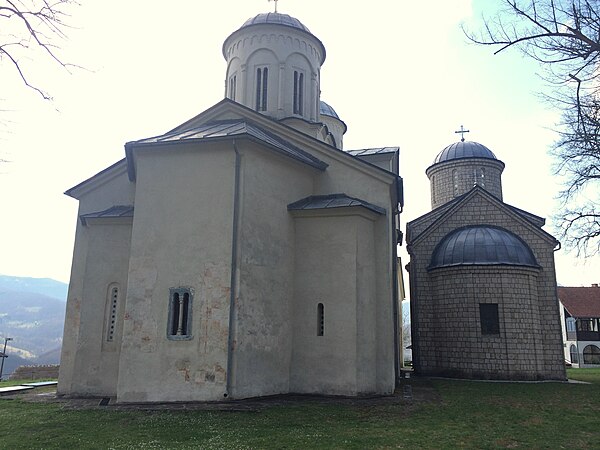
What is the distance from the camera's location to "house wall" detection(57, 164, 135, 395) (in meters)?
12.4

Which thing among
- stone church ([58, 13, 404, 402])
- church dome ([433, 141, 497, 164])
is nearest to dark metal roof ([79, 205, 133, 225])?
stone church ([58, 13, 404, 402])

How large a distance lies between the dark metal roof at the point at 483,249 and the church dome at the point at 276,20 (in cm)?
985

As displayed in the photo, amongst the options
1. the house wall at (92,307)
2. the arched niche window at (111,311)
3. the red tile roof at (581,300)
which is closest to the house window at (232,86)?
the house wall at (92,307)

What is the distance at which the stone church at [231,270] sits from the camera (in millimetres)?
10766

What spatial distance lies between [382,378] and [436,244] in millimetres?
8726

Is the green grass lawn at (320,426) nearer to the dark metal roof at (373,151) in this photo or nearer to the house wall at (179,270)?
the house wall at (179,270)

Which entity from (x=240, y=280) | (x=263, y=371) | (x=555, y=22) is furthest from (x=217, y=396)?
(x=555, y=22)

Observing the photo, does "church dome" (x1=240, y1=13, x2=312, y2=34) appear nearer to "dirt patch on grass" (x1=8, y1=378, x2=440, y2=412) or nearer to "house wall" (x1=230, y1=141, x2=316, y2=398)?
"house wall" (x1=230, y1=141, x2=316, y2=398)

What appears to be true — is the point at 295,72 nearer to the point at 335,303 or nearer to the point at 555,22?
the point at 335,303

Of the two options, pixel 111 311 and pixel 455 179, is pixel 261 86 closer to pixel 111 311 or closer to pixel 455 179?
pixel 111 311

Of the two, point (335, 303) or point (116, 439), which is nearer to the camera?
point (116, 439)

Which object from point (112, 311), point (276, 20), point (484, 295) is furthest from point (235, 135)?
point (484, 295)

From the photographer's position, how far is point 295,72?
1752 centimetres

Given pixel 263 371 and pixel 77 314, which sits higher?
pixel 77 314
